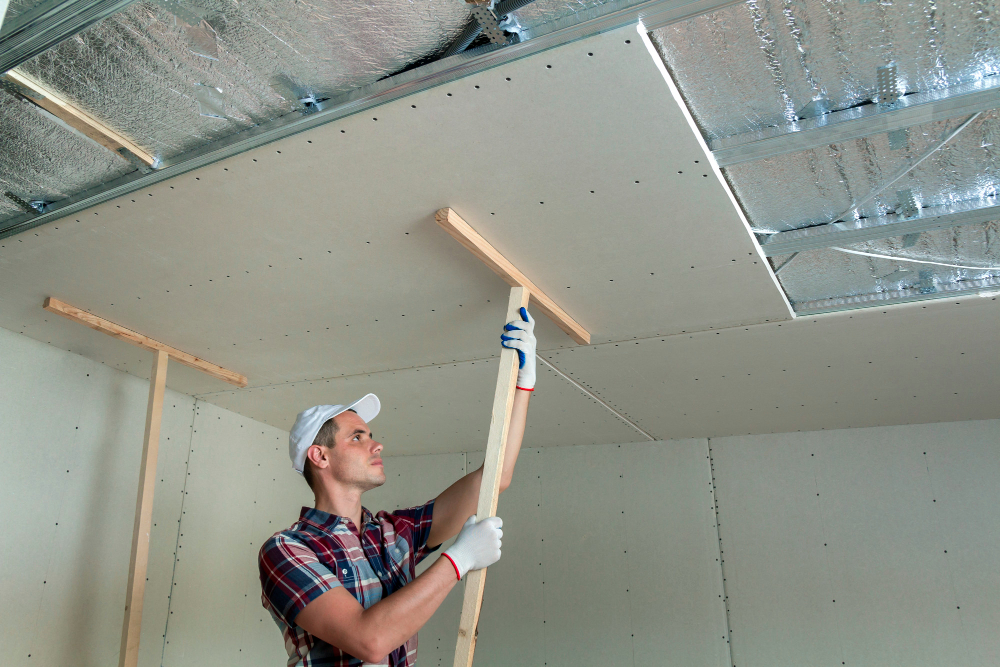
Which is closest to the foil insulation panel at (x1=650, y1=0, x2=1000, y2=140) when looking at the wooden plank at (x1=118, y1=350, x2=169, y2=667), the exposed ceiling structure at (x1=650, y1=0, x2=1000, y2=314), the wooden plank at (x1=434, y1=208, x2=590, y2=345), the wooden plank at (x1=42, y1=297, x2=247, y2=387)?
the exposed ceiling structure at (x1=650, y1=0, x2=1000, y2=314)

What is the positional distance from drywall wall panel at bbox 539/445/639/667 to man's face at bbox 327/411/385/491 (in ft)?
9.51

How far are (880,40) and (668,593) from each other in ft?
11.9

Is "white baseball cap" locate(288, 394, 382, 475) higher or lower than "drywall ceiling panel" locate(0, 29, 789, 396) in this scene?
lower

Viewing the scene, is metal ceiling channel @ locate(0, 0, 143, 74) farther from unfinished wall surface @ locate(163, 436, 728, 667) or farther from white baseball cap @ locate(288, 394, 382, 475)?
unfinished wall surface @ locate(163, 436, 728, 667)

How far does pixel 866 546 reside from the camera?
408 centimetres

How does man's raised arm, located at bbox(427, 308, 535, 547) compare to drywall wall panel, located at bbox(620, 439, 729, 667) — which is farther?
drywall wall panel, located at bbox(620, 439, 729, 667)

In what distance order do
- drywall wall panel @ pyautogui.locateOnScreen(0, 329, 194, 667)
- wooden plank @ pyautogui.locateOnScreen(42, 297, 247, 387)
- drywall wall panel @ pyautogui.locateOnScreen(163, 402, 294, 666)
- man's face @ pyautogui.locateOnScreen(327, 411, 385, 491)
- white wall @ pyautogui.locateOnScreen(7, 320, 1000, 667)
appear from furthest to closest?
drywall wall panel @ pyautogui.locateOnScreen(163, 402, 294, 666), white wall @ pyautogui.locateOnScreen(7, 320, 1000, 667), drywall wall panel @ pyautogui.locateOnScreen(0, 329, 194, 667), wooden plank @ pyautogui.locateOnScreen(42, 297, 247, 387), man's face @ pyautogui.locateOnScreen(327, 411, 385, 491)

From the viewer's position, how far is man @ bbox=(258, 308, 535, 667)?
164 centimetres

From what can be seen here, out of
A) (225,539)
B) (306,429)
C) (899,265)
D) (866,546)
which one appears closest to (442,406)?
(225,539)

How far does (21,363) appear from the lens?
3.27 metres

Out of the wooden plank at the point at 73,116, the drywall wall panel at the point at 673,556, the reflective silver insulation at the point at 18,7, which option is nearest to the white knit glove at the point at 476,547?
the wooden plank at the point at 73,116

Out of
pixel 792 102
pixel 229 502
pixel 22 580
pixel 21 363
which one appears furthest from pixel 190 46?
pixel 229 502

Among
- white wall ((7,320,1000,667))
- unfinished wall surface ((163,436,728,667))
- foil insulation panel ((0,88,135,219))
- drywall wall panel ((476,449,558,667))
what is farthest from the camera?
drywall wall panel ((476,449,558,667))

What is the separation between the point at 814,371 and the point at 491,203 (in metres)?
2.11
